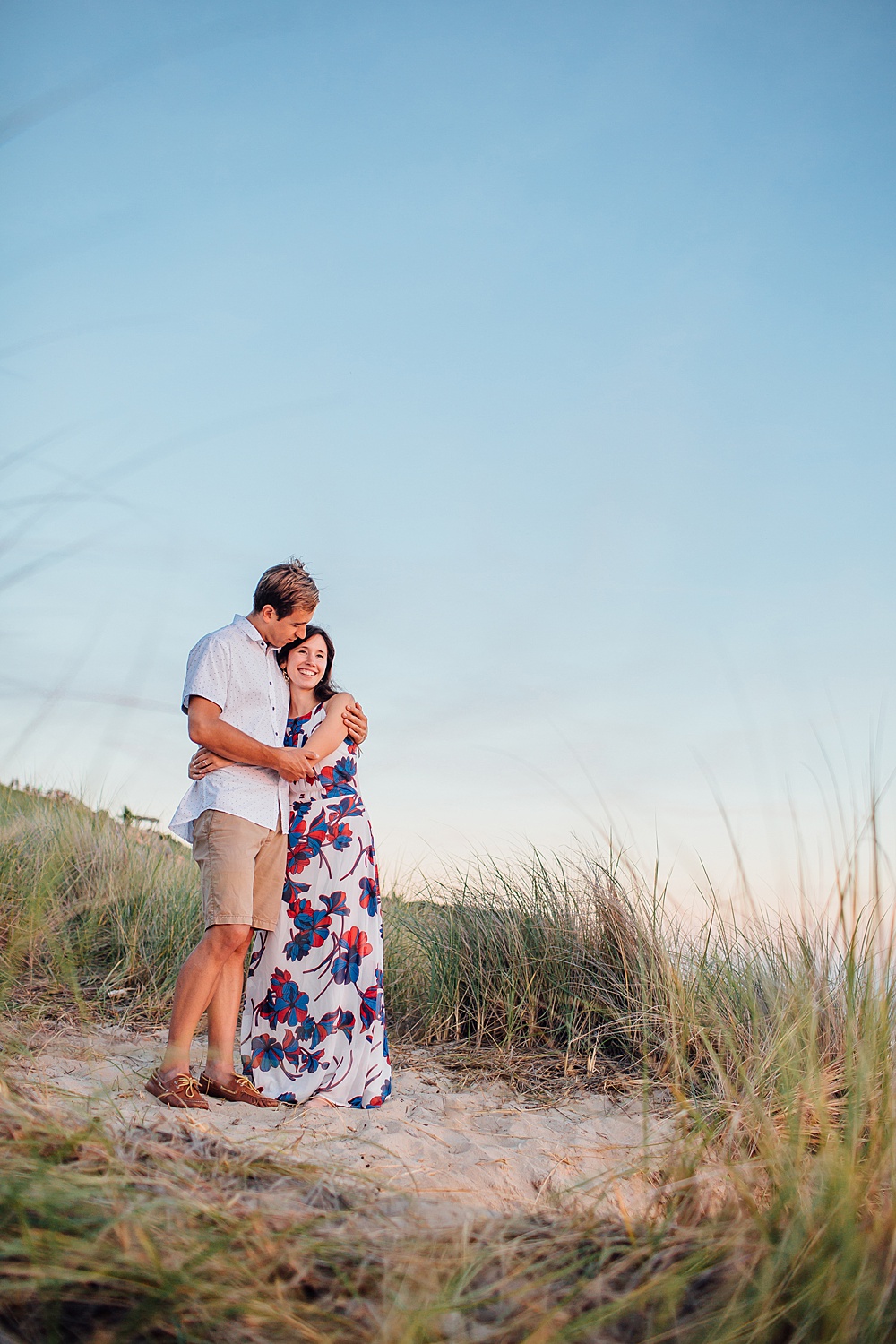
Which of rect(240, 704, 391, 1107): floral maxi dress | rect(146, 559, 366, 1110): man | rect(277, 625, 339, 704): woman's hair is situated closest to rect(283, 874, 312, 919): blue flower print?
Answer: rect(240, 704, 391, 1107): floral maxi dress

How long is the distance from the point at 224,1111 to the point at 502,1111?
4.05 feet

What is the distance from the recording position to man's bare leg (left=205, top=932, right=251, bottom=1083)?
377cm

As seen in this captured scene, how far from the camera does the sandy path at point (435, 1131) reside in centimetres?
273

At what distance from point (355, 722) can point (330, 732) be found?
0.19 metres

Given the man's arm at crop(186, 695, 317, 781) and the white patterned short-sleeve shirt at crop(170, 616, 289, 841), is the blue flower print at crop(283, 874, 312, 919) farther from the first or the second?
the man's arm at crop(186, 695, 317, 781)

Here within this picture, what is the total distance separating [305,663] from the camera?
4309 millimetres

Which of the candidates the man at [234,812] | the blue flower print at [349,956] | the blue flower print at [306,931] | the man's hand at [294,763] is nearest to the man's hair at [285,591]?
the man at [234,812]

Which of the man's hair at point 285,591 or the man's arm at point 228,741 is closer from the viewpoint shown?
the man's arm at point 228,741

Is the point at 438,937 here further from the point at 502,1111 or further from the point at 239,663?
the point at 239,663

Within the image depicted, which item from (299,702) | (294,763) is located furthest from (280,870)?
(299,702)

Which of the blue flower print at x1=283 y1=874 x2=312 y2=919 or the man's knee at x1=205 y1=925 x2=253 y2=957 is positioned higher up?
the blue flower print at x1=283 y1=874 x2=312 y2=919

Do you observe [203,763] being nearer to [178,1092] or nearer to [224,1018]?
[224,1018]

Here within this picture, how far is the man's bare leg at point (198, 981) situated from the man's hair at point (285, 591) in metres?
1.40

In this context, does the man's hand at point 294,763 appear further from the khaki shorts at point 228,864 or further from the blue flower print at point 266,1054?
the blue flower print at point 266,1054
